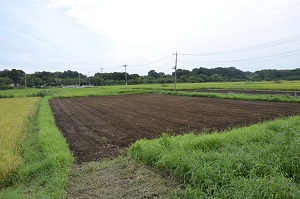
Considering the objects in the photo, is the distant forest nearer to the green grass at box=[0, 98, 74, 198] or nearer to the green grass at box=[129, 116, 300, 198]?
the green grass at box=[0, 98, 74, 198]

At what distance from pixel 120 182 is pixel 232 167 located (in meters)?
2.45

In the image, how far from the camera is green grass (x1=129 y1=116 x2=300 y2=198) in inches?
127

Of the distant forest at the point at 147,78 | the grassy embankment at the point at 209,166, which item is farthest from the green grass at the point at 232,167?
the distant forest at the point at 147,78

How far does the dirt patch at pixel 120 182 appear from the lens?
403 centimetres

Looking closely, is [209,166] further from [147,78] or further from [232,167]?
[147,78]

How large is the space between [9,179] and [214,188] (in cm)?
514

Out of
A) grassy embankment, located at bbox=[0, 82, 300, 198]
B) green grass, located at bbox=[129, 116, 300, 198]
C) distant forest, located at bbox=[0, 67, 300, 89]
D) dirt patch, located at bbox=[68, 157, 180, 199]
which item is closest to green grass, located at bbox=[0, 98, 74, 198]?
grassy embankment, located at bbox=[0, 82, 300, 198]

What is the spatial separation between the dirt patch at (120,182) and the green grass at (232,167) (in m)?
0.31

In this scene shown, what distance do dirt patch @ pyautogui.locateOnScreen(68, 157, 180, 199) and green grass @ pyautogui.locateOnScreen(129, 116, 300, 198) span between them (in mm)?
311

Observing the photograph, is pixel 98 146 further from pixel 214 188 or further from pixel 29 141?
pixel 214 188

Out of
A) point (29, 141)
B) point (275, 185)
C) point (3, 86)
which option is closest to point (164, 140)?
point (275, 185)

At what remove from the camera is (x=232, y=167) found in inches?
161

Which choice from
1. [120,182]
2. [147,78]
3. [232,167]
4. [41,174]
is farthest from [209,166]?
[147,78]

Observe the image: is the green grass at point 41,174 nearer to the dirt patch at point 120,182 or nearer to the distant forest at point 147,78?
the dirt patch at point 120,182
